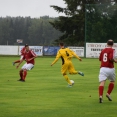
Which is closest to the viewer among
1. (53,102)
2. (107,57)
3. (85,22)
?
(53,102)

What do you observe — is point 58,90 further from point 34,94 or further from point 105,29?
point 105,29

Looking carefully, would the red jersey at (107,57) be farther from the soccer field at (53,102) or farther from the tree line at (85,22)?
the tree line at (85,22)

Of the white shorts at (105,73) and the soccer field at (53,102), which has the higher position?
the white shorts at (105,73)

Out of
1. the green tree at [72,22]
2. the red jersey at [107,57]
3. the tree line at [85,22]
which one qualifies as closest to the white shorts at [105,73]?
the red jersey at [107,57]

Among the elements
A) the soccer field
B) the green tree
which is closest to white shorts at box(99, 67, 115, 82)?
the soccer field

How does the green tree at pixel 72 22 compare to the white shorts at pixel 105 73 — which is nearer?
the white shorts at pixel 105 73

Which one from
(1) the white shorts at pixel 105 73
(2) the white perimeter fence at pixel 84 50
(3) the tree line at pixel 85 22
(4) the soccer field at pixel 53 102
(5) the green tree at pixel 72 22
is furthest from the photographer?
(5) the green tree at pixel 72 22

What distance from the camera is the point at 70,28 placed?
87875mm

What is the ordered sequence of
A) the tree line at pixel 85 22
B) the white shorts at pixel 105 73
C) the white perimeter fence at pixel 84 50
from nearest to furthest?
the white shorts at pixel 105 73
the tree line at pixel 85 22
the white perimeter fence at pixel 84 50

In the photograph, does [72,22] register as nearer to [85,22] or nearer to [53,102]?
[85,22]

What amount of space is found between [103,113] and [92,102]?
2574mm

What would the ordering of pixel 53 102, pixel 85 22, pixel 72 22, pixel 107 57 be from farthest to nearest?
pixel 72 22 → pixel 85 22 → pixel 107 57 → pixel 53 102

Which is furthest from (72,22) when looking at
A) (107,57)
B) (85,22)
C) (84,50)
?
(107,57)

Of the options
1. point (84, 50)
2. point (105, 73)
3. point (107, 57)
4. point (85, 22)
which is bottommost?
point (84, 50)
